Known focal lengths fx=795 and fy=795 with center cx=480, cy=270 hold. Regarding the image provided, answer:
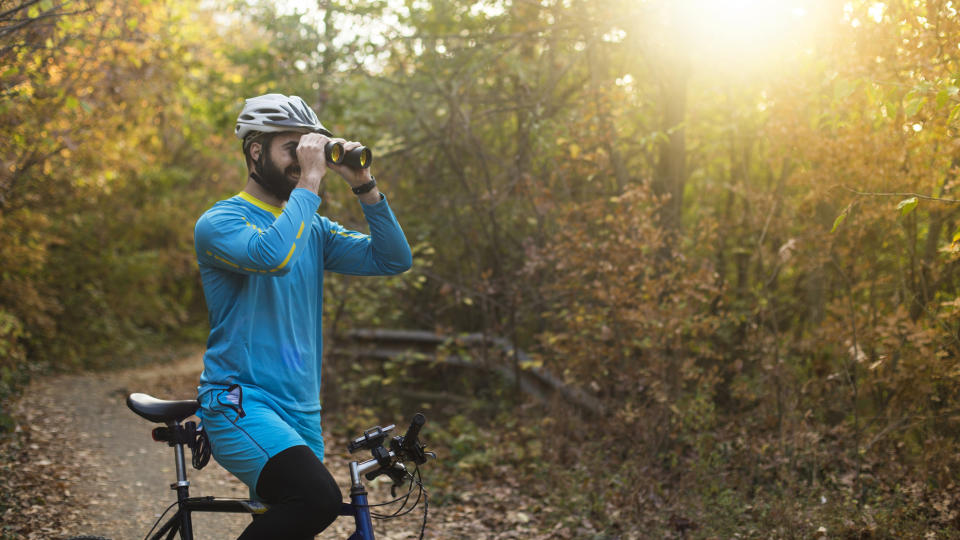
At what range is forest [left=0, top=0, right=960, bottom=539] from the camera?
5438 mm

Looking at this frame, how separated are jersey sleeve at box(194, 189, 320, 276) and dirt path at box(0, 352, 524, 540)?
389cm

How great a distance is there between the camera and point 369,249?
3.24 m

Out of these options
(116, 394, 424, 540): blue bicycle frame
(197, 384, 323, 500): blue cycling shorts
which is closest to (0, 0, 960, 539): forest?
(116, 394, 424, 540): blue bicycle frame

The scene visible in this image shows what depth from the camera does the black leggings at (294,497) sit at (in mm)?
2492

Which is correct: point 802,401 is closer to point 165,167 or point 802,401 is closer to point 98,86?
point 98,86

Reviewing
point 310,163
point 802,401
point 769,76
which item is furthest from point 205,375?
point 769,76

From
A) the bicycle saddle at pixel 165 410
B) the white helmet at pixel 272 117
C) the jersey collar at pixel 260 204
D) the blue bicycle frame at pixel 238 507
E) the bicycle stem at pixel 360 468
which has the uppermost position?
the white helmet at pixel 272 117

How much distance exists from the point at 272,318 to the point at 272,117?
718mm

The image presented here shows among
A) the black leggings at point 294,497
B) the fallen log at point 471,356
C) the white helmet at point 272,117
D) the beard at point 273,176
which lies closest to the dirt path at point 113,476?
the fallen log at point 471,356

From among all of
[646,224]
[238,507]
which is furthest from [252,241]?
[646,224]

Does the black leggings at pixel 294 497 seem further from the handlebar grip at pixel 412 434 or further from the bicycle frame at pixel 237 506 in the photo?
the handlebar grip at pixel 412 434

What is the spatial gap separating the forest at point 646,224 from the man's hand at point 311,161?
2.70m

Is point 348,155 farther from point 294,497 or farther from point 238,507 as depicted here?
point 238,507

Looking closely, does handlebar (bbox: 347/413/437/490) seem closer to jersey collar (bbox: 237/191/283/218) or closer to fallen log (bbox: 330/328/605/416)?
jersey collar (bbox: 237/191/283/218)
